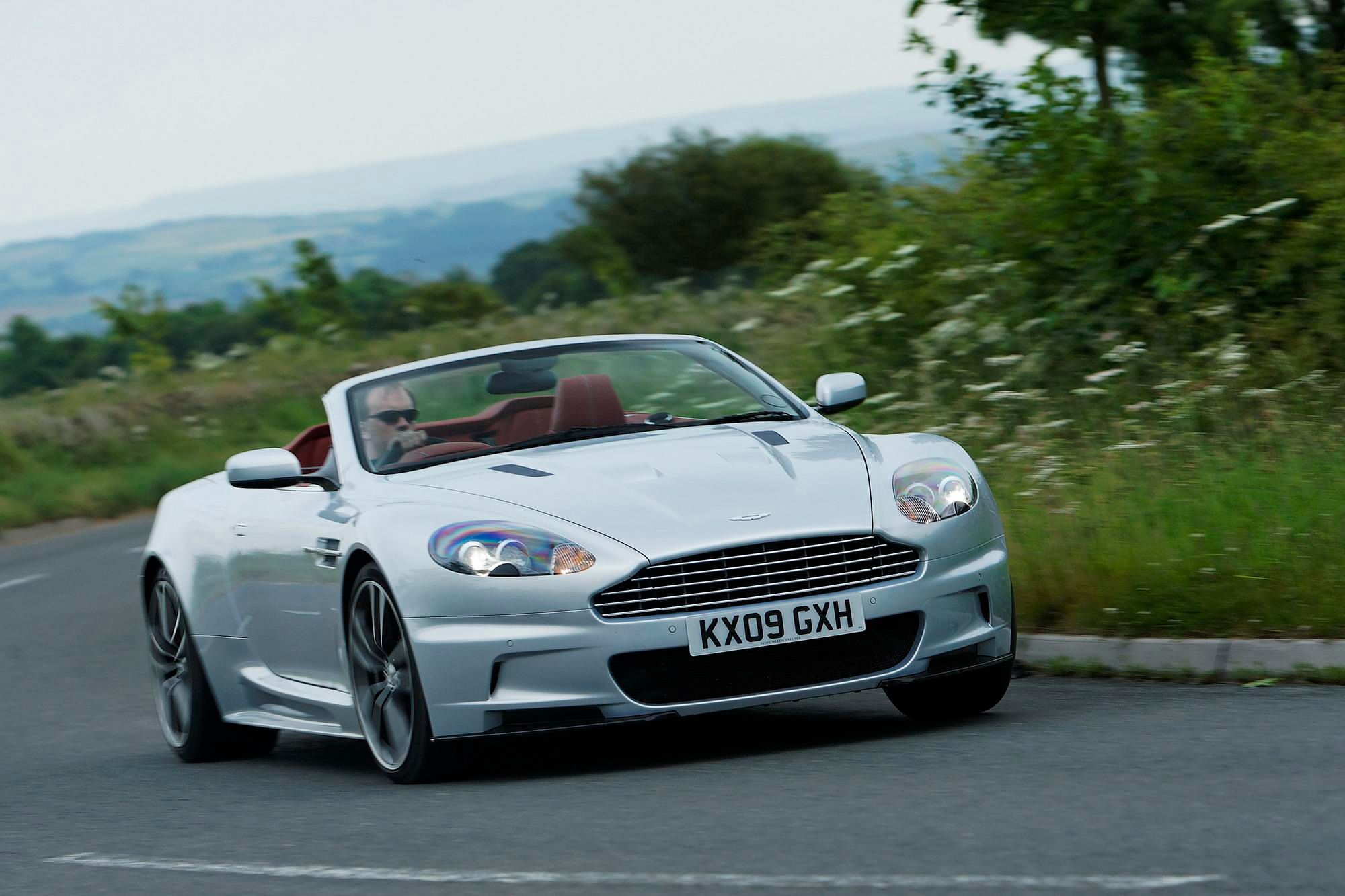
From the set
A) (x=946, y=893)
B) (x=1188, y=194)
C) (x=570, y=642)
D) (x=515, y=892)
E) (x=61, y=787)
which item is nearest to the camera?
(x=946, y=893)

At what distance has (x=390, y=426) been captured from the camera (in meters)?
7.59

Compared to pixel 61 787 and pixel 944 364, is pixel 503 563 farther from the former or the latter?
pixel 944 364

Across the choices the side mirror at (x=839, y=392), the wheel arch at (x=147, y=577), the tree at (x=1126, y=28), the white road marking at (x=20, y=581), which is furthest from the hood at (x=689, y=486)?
the white road marking at (x=20, y=581)

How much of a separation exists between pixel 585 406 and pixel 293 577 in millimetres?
1234

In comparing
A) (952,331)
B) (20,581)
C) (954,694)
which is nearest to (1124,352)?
(952,331)

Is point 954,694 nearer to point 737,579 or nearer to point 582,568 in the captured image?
point 737,579

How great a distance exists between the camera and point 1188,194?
14156mm

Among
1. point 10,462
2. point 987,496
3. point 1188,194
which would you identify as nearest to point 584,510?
point 987,496

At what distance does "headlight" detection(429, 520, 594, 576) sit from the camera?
20.2 feet

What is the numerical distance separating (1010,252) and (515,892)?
36.4 ft

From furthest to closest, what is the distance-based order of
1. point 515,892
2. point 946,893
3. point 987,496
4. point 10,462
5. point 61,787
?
point 10,462 → point 61,787 → point 987,496 → point 515,892 → point 946,893

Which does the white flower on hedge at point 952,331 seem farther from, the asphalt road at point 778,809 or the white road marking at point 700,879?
the white road marking at point 700,879

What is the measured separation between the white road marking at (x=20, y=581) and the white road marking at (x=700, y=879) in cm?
1264

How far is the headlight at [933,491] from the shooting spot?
258 inches
